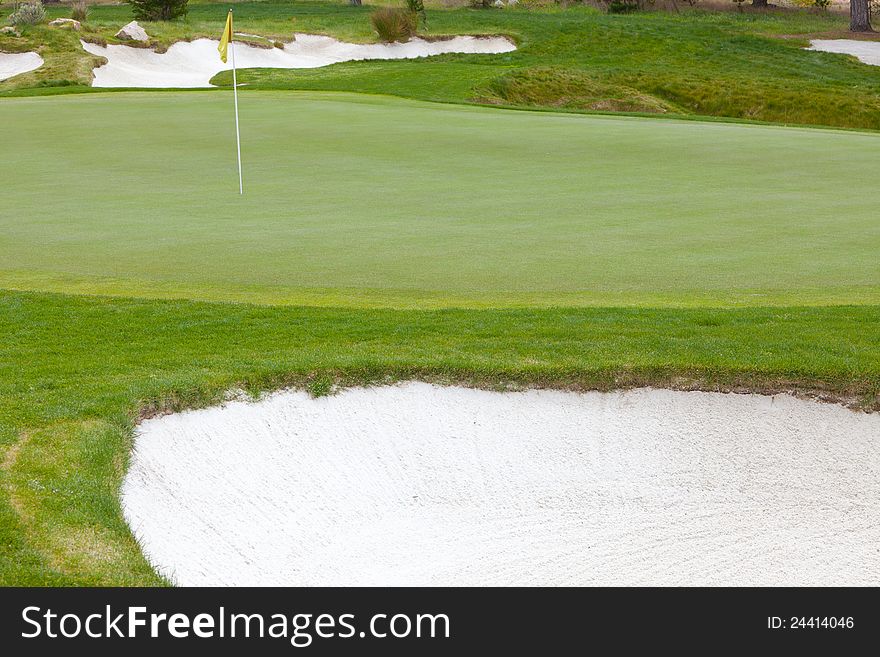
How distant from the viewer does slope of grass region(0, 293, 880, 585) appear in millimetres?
5625

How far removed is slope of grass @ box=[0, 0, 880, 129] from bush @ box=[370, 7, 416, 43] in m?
0.79

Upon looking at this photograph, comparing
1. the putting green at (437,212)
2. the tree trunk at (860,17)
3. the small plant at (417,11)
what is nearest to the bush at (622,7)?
the tree trunk at (860,17)

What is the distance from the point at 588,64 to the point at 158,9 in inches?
655

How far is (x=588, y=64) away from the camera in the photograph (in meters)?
35.1

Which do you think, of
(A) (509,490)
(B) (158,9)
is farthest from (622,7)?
(A) (509,490)

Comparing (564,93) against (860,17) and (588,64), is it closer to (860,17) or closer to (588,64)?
(588,64)

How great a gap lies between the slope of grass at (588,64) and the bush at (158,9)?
3.83 feet

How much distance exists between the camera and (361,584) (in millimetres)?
5160

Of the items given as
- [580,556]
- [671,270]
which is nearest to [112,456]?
[580,556]

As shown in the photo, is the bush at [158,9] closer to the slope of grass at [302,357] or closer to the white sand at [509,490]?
the slope of grass at [302,357]

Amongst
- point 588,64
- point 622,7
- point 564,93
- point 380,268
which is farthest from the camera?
point 622,7

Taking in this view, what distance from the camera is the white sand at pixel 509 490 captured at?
5395 millimetres
